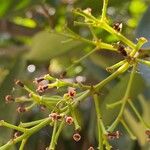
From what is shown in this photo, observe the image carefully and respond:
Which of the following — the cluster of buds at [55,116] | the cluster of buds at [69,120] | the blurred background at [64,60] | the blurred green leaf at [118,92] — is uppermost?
the blurred background at [64,60]

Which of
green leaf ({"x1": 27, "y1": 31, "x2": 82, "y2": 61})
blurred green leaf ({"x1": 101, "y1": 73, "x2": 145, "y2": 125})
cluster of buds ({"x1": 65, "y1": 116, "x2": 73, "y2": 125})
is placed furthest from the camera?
green leaf ({"x1": 27, "y1": 31, "x2": 82, "y2": 61})

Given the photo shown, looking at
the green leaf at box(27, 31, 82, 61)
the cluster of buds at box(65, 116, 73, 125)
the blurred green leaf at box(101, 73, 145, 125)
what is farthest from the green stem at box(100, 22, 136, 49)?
the green leaf at box(27, 31, 82, 61)

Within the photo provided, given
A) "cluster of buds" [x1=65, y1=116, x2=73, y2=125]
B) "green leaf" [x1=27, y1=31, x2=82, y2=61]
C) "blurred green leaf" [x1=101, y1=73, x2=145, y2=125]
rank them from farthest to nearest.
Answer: "green leaf" [x1=27, y1=31, x2=82, y2=61]
"blurred green leaf" [x1=101, y1=73, x2=145, y2=125]
"cluster of buds" [x1=65, y1=116, x2=73, y2=125]

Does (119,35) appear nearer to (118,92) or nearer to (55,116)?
(55,116)

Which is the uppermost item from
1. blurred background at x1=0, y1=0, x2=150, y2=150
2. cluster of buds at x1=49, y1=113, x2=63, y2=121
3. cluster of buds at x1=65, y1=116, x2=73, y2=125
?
blurred background at x1=0, y1=0, x2=150, y2=150

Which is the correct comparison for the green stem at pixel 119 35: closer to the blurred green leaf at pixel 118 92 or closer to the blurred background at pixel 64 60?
the blurred background at pixel 64 60

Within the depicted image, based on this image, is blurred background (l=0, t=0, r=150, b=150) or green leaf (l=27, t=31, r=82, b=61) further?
green leaf (l=27, t=31, r=82, b=61)

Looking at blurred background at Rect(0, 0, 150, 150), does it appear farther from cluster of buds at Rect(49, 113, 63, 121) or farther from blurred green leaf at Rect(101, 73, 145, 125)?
cluster of buds at Rect(49, 113, 63, 121)

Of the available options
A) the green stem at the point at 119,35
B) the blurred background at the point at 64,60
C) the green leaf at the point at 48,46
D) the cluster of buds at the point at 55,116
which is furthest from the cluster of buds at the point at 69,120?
the green leaf at the point at 48,46
